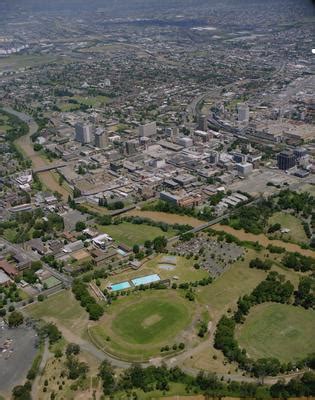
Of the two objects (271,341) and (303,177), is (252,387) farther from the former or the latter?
(303,177)

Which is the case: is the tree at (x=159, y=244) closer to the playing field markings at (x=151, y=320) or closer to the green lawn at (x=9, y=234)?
the playing field markings at (x=151, y=320)

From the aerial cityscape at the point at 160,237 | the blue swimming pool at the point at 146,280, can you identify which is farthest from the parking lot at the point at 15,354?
the blue swimming pool at the point at 146,280

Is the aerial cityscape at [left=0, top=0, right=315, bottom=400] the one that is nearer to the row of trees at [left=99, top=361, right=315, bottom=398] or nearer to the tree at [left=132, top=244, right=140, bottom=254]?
the row of trees at [left=99, top=361, right=315, bottom=398]

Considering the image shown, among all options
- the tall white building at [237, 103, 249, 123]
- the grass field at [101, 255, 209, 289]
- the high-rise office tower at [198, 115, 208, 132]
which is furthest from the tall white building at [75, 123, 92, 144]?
the grass field at [101, 255, 209, 289]

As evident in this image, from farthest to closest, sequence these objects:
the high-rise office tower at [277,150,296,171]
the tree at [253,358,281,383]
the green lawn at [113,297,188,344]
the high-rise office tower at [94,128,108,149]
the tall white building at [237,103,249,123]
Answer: the tall white building at [237,103,249,123] < the high-rise office tower at [94,128,108,149] < the high-rise office tower at [277,150,296,171] < the green lawn at [113,297,188,344] < the tree at [253,358,281,383]

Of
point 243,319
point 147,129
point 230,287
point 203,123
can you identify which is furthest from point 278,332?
point 203,123
